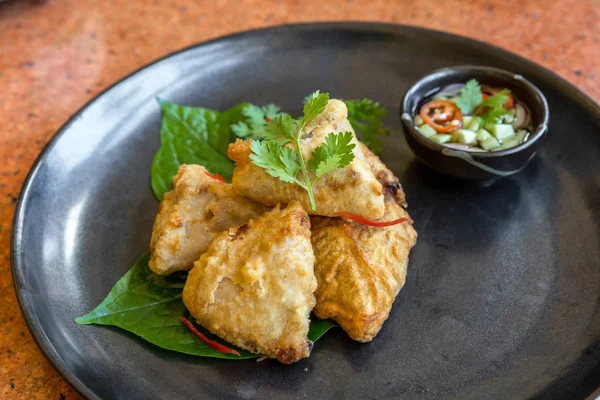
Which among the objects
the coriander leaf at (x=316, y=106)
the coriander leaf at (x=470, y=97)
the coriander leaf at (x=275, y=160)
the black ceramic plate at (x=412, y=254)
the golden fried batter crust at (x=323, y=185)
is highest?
the coriander leaf at (x=316, y=106)

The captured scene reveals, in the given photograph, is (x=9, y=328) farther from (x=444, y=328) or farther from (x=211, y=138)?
(x=444, y=328)

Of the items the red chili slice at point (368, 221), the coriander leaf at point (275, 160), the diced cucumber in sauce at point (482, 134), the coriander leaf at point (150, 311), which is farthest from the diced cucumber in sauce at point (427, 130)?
the coriander leaf at point (150, 311)

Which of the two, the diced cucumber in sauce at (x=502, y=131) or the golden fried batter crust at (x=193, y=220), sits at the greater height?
the golden fried batter crust at (x=193, y=220)

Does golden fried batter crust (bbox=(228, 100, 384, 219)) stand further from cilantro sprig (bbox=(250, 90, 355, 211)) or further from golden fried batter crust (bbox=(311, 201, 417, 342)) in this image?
golden fried batter crust (bbox=(311, 201, 417, 342))

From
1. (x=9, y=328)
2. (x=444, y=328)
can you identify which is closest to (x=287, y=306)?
(x=444, y=328)

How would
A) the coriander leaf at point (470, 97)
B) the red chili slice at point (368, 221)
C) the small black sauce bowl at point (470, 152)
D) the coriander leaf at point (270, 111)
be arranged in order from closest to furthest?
the red chili slice at point (368, 221) → the small black sauce bowl at point (470, 152) → the coriander leaf at point (470, 97) → the coriander leaf at point (270, 111)

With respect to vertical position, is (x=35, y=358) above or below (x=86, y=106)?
below

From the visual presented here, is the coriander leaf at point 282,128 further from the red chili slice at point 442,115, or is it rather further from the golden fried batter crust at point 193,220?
the red chili slice at point 442,115

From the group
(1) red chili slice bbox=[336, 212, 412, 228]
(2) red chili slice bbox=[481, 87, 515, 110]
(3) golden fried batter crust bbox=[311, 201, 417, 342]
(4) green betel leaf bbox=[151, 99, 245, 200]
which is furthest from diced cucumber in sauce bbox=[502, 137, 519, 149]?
(4) green betel leaf bbox=[151, 99, 245, 200]
